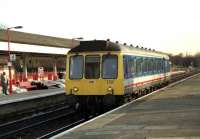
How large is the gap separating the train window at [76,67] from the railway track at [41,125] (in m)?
A: 1.81

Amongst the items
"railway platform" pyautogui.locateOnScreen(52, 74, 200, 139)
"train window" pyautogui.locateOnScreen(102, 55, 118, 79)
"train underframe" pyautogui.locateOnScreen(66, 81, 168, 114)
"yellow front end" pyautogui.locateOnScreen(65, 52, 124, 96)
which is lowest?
"railway platform" pyautogui.locateOnScreen(52, 74, 200, 139)

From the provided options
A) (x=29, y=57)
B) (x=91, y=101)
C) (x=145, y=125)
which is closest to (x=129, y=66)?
(x=91, y=101)

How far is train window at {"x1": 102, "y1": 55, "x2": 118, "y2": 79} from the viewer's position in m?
21.1

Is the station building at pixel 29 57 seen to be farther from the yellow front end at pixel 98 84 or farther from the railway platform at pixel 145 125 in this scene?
the railway platform at pixel 145 125

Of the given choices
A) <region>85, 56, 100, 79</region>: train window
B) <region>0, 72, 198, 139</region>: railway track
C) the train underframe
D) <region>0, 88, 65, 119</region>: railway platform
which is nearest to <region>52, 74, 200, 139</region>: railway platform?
the train underframe

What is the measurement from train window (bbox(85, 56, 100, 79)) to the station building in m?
32.1

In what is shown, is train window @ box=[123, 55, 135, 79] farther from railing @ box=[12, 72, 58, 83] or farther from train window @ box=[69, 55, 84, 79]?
railing @ box=[12, 72, 58, 83]

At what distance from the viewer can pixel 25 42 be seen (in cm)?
5988

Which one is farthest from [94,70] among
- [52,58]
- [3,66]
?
[52,58]

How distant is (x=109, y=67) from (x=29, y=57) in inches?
1848

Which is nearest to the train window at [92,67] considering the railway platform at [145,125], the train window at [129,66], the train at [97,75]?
the train at [97,75]

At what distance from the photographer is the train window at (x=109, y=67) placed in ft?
69.3

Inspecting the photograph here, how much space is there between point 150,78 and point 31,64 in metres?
39.7

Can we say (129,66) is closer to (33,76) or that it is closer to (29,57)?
(33,76)
